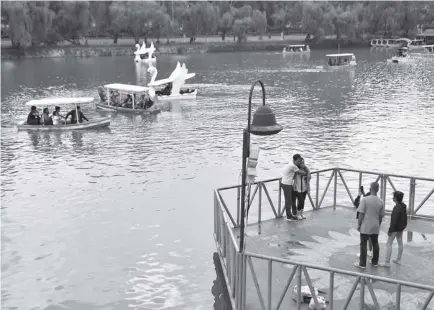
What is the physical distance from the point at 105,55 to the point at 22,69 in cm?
2667

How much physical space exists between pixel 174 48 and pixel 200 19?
7928mm

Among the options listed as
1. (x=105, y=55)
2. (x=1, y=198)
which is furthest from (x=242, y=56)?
(x=1, y=198)

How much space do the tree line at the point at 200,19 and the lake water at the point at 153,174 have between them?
4229cm

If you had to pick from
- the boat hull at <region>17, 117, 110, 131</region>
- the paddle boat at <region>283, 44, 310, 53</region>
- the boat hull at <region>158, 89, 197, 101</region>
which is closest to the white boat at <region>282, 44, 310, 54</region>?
the paddle boat at <region>283, 44, 310, 53</region>

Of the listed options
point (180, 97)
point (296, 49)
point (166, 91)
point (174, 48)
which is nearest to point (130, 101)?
point (166, 91)

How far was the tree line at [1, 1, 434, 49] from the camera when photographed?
9162cm

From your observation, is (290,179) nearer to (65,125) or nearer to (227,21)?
(65,125)

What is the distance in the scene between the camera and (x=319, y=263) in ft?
41.9

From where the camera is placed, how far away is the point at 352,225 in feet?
49.6

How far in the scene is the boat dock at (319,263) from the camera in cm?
1015

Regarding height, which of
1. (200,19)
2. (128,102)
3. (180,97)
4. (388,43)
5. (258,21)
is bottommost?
(180,97)

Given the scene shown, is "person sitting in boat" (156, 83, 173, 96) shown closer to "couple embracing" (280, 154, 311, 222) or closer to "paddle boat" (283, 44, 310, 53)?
"couple embracing" (280, 154, 311, 222)

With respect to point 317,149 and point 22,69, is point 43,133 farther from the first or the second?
point 22,69

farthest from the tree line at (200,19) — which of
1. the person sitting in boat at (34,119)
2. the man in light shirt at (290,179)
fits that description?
the man in light shirt at (290,179)
